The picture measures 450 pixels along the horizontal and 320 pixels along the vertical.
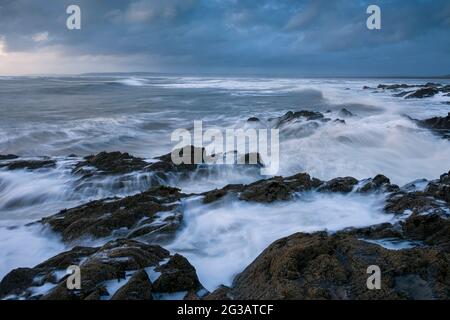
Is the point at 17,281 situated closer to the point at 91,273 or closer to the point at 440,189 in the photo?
the point at 91,273

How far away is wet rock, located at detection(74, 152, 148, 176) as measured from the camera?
10.2m

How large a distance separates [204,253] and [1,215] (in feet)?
17.5

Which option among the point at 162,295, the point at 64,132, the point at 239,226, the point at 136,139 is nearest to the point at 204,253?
the point at 239,226

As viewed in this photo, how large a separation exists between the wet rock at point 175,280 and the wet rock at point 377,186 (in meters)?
4.75

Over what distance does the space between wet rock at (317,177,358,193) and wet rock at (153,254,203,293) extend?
4.54 metres

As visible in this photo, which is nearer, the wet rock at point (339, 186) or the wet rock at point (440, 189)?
the wet rock at point (440, 189)

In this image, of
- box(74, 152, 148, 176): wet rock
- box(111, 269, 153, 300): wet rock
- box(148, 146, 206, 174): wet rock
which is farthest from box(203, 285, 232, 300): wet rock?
box(74, 152, 148, 176): wet rock

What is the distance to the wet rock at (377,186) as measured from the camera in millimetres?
7827

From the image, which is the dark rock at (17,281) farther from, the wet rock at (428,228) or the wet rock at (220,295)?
the wet rock at (428,228)

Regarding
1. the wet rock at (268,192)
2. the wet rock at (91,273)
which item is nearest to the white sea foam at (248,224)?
the wet rock at (268,192)

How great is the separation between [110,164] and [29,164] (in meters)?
2.70

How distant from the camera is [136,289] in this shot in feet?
13.2
